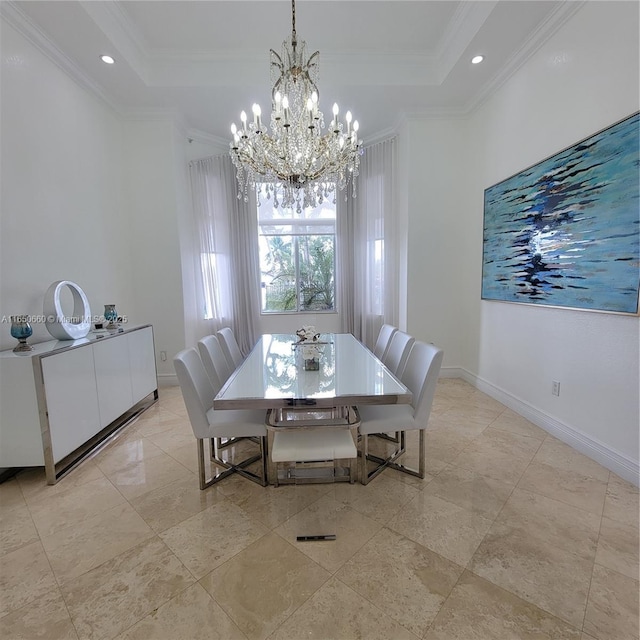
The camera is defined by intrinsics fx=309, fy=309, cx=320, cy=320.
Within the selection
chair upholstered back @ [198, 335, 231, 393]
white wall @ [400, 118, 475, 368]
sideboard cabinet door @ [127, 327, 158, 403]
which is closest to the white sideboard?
sideboard cabinet door @ [127, 327, 158, 403]

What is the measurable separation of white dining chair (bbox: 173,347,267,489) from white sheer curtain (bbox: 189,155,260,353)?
2.49m

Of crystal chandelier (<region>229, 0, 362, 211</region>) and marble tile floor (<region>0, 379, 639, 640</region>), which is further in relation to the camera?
crystal chandelier (<region>229, 0, 362, 211</region>)

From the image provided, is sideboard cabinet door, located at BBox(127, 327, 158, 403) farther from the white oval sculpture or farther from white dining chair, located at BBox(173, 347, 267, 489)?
white dining chair, located at BBox(173, 347, 267, 489)

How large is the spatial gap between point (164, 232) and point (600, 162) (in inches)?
163

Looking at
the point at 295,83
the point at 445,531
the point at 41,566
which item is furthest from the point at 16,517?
the point at 295,83

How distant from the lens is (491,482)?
6.45 ft

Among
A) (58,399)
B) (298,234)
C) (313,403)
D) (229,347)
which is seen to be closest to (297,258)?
(298,234)

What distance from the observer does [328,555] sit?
1.45 metres

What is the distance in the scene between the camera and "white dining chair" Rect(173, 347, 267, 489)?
1.79 meters

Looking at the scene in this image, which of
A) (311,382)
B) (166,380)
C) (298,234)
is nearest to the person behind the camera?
(311,382)

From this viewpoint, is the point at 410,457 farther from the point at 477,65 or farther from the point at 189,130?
the point at 189,130

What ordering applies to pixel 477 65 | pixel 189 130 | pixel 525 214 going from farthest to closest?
pixel 189 130 → pixel 477 65 → pixel 525 214

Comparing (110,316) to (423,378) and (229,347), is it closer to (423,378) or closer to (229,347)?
(229,347)

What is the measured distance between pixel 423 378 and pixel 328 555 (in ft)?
3.45
